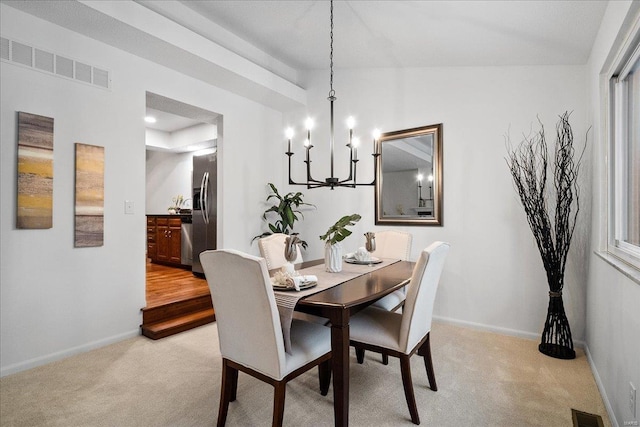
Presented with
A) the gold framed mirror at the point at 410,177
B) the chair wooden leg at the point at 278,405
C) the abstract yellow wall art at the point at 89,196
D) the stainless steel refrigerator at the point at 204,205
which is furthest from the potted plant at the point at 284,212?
the chair wooden leg at the point at 278,405

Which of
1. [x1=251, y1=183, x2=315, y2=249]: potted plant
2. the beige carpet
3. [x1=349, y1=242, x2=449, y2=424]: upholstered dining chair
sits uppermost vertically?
[x1=251, y1=183, x2=315, y2=249]: potted plant

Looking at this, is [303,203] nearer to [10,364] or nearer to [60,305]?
[60,305]

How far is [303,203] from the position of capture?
4.58 m

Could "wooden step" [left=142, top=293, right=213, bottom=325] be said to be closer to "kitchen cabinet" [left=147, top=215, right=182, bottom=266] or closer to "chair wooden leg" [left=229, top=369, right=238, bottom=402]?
"chair wooden leg" [left=229, top=369, right=238, bottom=402]

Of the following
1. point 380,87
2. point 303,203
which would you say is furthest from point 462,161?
point 303,203

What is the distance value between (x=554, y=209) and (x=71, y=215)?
412cm

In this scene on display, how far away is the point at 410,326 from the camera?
6.07ft

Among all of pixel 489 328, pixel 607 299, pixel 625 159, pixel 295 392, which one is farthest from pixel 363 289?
pixel 489 328

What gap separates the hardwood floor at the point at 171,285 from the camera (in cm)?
364

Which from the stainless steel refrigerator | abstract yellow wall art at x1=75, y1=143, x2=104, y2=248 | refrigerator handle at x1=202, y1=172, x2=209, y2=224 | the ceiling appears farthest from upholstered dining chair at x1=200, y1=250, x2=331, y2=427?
refrigerator handle at x1=202, y1=172, x2=209, y2=224

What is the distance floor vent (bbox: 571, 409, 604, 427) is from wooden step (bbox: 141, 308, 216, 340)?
10.1 ft

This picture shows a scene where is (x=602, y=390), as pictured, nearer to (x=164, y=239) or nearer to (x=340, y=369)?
(x=340, y=369)

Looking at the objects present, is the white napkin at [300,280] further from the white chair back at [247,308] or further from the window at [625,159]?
the window at [625,159]

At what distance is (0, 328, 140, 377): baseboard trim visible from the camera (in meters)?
2.42
